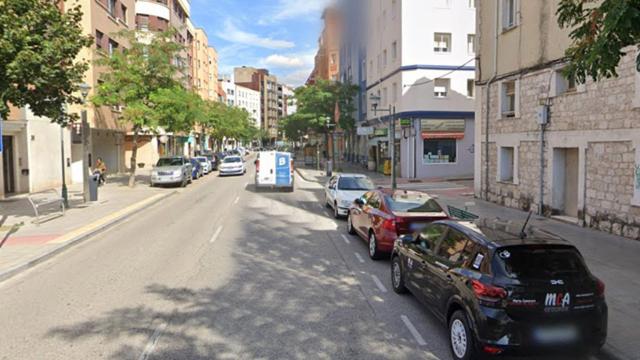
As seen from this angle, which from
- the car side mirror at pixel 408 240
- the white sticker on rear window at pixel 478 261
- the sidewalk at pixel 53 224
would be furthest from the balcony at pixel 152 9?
the white sticker on rear window at pixel 478 261

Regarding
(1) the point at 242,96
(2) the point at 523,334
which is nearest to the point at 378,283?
(2) the point at 523,334

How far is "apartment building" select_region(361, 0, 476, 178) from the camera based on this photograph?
30922 mm

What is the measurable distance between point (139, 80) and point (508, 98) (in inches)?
710

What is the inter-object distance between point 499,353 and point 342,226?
32.0 feet

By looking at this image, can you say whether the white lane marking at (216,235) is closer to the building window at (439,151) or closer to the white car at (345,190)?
the white car at (345,190)

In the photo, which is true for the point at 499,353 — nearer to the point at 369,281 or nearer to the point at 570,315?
the point at 570,315

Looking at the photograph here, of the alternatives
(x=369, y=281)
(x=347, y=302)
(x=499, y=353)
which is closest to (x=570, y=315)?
(x=499, y=353)

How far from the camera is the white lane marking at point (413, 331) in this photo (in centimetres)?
580

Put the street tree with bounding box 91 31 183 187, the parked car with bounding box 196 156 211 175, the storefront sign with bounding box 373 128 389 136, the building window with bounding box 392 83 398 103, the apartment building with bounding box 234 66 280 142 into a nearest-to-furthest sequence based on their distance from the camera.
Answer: the street tree with bounding box 91 31 183 187 → the building window with bounding box 392 83 398 103 → the storefront sign with bounding box 373 128 389 136 → the parked car with bounding box 196 156 211 175 → the apartment building with bounding box 234 66 280 142

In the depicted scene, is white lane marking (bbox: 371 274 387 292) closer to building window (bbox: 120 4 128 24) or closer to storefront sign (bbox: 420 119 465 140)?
storefront sign (bbox: 420 119 465 140)

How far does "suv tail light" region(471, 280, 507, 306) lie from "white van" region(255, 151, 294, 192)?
20104 mm

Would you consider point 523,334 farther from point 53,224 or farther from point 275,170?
point 275,170

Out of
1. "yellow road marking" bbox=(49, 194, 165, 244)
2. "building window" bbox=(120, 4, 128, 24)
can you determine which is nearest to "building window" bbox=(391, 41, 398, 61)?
"building window" bbox=(120, 4, 128, 24)

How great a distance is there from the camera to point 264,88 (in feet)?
537
